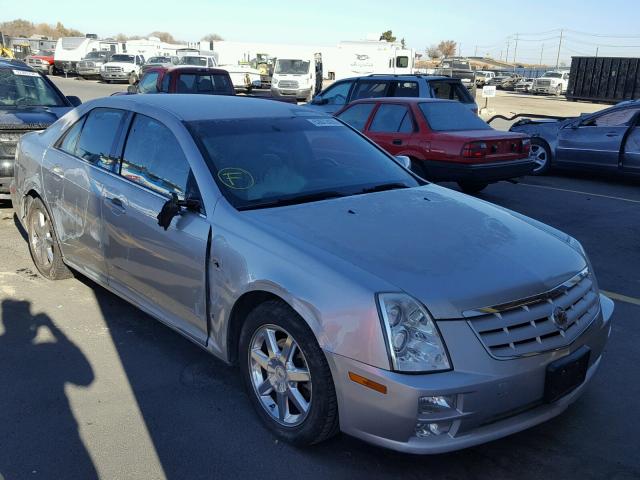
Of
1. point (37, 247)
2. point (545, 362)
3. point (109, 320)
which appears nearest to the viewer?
point (545, 362)

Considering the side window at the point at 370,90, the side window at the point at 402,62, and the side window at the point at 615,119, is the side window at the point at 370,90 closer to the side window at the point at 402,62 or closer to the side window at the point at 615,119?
the side window at the point at 615,119

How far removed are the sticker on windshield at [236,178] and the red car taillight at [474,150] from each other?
5.30 m

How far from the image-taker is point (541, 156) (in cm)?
1170

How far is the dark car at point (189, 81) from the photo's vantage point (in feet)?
50.5

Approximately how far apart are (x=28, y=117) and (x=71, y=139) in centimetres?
294

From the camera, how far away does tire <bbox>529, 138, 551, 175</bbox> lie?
456 inches

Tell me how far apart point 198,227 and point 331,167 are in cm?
106

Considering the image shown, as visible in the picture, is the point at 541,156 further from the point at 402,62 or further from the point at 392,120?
the point at 402,62

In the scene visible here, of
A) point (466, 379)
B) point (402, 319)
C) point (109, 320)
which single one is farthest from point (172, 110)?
point (466, 379)

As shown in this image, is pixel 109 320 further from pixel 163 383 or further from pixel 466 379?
pixel 466 379

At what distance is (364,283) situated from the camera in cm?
278

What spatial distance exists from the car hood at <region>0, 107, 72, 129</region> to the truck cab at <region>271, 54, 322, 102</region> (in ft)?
70.2

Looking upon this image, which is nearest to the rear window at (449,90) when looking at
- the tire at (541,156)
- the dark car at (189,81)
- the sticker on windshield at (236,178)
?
the tire at (541,156)

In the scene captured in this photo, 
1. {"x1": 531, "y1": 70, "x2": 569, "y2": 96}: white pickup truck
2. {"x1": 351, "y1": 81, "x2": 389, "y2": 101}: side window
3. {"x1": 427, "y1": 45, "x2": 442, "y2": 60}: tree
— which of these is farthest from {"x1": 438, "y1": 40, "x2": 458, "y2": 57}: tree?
{"x1": 351, "y1": 81, "x2": 389, "y2": 101}: side window
